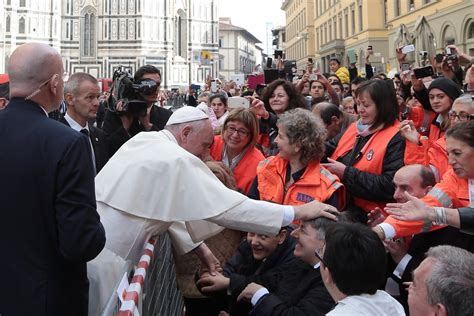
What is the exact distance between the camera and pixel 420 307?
2.39 metres

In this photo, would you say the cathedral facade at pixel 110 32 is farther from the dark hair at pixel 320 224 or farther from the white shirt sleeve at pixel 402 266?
the dark hair at pixel 320 224

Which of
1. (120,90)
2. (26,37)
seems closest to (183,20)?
(26,37)

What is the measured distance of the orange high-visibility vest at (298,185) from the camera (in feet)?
13.1

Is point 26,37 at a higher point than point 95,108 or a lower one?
higher

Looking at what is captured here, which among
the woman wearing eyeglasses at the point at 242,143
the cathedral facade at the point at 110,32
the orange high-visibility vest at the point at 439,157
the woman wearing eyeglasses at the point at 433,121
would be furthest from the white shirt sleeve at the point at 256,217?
the cathedral facade at the point at 110,32

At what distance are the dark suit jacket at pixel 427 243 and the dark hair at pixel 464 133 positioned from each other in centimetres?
57

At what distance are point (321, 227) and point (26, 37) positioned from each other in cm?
6709

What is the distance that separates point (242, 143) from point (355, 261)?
2.75 m

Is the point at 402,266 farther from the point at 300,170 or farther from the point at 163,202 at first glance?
the point at 163,202

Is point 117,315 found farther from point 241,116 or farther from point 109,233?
point 241,116

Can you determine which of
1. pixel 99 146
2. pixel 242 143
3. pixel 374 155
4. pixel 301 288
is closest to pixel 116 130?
pixel 99 146

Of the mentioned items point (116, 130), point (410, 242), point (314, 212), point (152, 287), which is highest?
point (116, 130)

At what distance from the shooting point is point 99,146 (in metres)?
5.48

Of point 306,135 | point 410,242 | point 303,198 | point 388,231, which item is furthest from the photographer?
point 306,135
